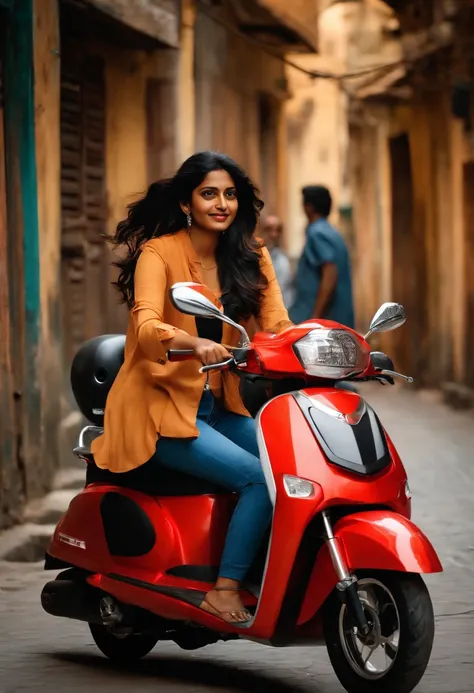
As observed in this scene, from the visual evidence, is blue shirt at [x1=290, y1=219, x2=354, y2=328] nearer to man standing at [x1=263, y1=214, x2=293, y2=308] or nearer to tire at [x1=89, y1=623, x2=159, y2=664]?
man standing at [x1=263, y1=214, x2=293, y2=308]

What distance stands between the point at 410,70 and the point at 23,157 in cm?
1397

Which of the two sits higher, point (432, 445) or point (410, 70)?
point (410, 70)

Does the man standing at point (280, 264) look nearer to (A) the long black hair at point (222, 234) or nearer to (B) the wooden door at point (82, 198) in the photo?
(B) the wooden door at point (82, 198)

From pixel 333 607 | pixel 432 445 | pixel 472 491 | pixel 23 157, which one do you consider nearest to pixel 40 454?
pixel 23 157

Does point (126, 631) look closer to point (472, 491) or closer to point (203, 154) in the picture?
point (203, 154)

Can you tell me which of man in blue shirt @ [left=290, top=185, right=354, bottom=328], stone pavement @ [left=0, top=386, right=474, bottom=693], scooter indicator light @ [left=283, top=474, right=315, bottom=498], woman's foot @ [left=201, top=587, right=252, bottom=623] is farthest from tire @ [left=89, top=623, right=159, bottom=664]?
man in blue shirt @ [left=290, top=185, right=354, bottom=328]

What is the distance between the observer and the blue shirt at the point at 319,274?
10469 mm

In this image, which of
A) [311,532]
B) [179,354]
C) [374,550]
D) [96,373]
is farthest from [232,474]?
[96,373]

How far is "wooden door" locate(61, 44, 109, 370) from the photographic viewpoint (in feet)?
38.1

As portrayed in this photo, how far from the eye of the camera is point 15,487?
884 centimetres

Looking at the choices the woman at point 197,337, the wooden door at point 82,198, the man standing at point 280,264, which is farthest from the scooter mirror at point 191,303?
the man standing at point 280,264

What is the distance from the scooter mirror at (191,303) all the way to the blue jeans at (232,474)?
600 mm

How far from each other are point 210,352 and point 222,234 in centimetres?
81

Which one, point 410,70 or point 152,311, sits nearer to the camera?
point 152,311
